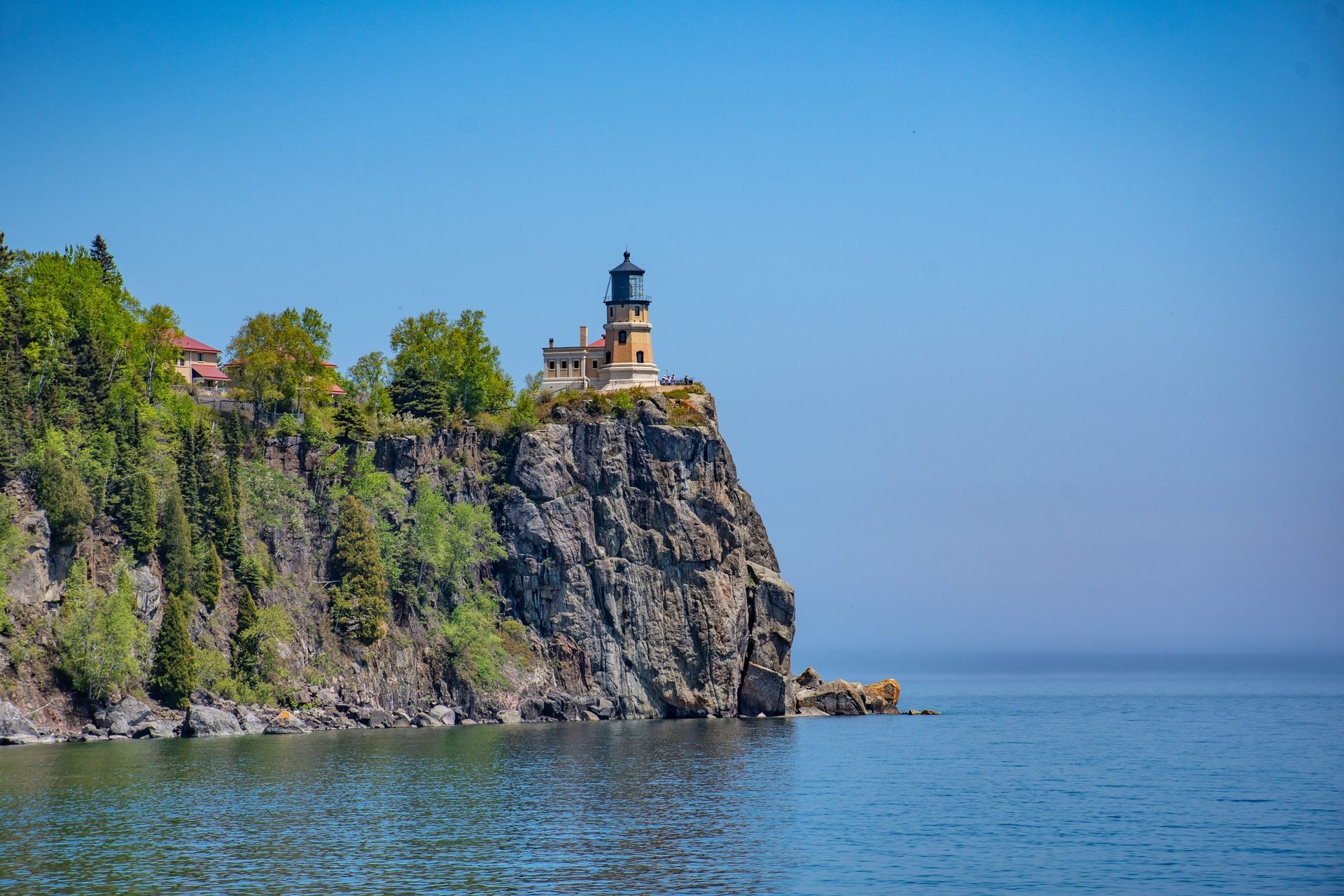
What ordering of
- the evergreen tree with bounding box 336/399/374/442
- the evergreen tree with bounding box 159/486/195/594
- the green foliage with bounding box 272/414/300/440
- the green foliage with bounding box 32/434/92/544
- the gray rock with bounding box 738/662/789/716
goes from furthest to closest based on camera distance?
the gray rock with bounding box 738/662/789/716 → the evergreen tree with bounding box 336/399/374/442 → the green foliage with bounding box 272/414/300/440 → the evergreen tree with bounding box 159/486/195/594 → the green foliage with bounding box 32/434/92/544

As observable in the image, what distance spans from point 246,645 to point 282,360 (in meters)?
29.8

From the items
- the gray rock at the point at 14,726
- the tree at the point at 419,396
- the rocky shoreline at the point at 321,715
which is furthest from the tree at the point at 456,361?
the gray rock at the point at 14,726

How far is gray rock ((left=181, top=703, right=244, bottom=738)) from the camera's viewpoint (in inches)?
3782

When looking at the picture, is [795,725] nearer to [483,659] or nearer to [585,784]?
[483,659]

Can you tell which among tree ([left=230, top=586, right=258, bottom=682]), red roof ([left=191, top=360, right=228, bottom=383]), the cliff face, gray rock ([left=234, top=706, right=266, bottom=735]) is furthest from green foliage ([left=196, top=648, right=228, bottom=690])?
red roof ([left=191, top=360, right=228, bottom=383])

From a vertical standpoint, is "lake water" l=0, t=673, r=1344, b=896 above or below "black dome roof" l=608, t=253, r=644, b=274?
below

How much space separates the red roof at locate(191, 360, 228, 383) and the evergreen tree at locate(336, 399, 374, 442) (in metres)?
14.7

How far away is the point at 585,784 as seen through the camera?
73.4m

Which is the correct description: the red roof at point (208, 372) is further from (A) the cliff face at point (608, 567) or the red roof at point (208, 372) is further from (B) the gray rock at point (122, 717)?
(B) the gray rock at point (122, 717)

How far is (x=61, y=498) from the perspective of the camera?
9412cm

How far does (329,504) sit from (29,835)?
67.8m

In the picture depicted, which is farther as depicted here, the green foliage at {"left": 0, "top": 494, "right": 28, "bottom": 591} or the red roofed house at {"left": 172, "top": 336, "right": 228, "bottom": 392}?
the red roofed house at {"left": 172, "top": 336, "right": 228, "bottom": 392}

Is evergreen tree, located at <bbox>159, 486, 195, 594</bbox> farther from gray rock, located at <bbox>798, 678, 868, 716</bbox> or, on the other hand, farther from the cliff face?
gray rock, located at <bbox>798, 678, 868, 716</bbox>

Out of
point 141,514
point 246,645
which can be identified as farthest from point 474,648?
point 141,514
